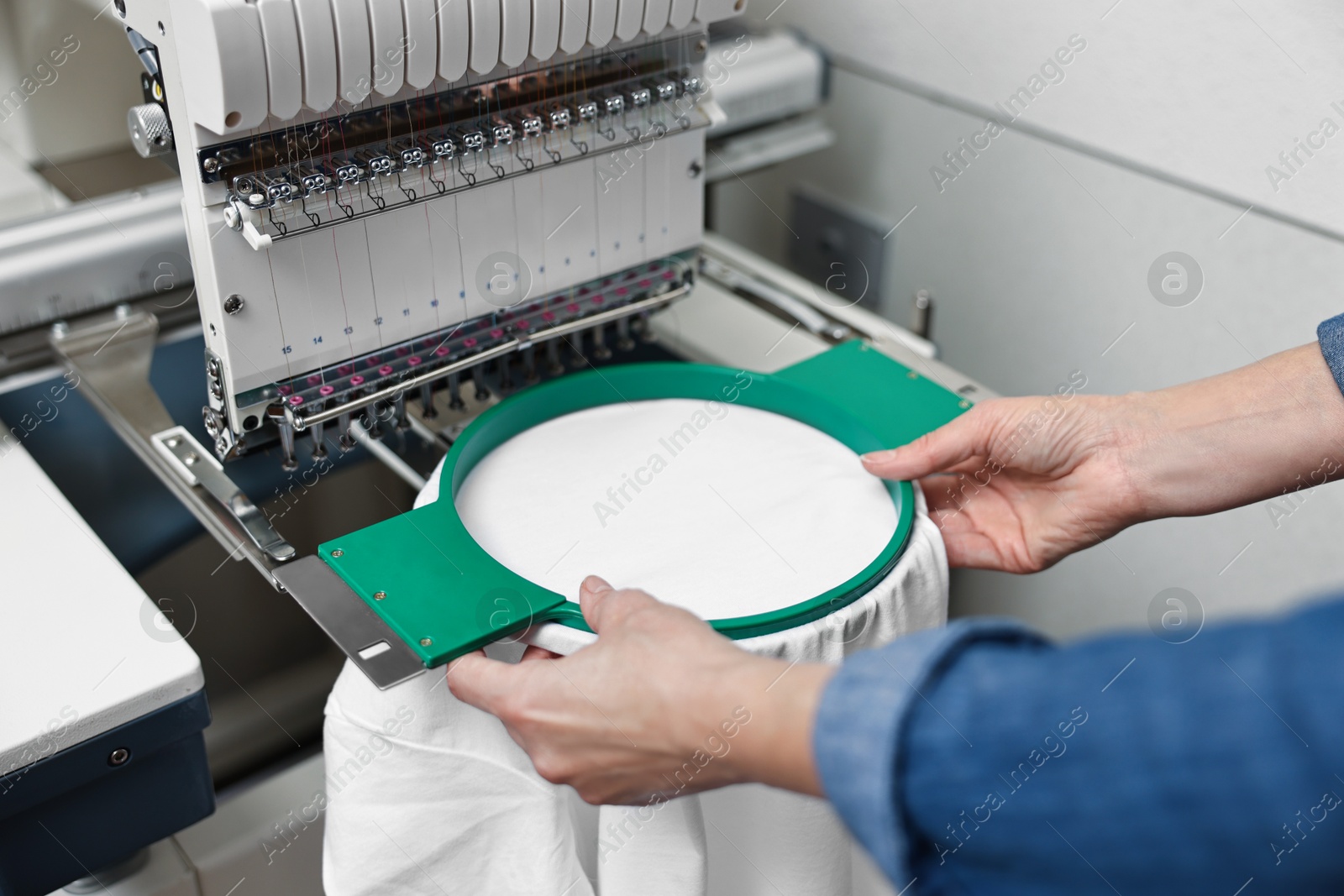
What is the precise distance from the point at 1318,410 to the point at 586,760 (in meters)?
0.76

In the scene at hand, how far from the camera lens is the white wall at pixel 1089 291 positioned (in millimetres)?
Answer: 1508

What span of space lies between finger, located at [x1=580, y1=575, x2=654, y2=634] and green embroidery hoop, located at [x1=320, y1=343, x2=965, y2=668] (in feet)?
0.05

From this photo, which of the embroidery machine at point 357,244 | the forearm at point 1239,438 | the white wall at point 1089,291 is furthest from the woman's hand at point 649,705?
the white wall at point 1089,291

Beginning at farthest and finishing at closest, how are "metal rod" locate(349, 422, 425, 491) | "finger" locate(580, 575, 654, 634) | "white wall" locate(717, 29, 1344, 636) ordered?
"white wall" locate(717, 29, 1344, 636) → "metal rod" locate(349, 422, 425, 491) → "finger" locate(580, 575, 654, 634)

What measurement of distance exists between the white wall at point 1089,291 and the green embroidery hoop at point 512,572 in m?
0.59

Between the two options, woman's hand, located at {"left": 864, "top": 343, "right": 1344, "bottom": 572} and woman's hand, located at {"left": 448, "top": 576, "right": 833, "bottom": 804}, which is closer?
woman's hand, located at {"left": 448, "top": 576, "right": 833, "bottom": 804}

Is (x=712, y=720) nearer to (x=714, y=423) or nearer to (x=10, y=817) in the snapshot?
(x=714, y=423)

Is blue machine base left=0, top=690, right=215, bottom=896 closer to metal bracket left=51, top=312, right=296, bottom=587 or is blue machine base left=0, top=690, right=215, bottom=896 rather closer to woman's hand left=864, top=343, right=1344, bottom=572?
metal bracket left=51, top=312, right=296, bottom=587

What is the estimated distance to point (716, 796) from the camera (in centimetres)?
98

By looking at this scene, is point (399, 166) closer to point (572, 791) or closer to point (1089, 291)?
point (572, 791)

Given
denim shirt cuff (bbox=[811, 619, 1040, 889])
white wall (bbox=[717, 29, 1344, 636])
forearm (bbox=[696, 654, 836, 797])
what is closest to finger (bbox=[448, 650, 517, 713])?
forearm (bbox=[696, 654, 836, 797])

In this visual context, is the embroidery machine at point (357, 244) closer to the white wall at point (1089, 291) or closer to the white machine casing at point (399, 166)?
the white machine casing at point (399, 166)

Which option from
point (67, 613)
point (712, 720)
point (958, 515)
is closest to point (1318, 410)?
point (958, 515)

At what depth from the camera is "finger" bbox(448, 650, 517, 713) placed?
33.8 inches
